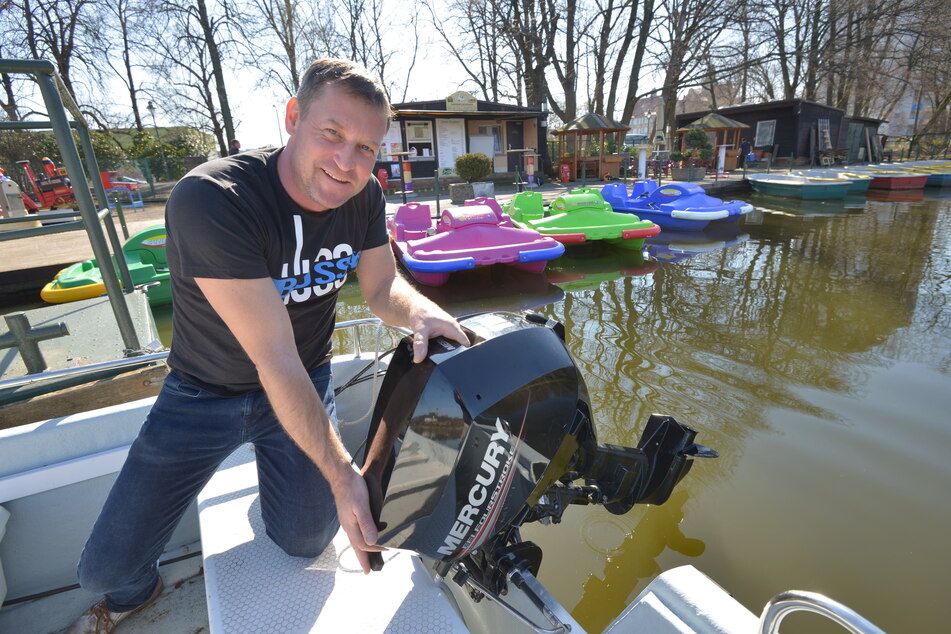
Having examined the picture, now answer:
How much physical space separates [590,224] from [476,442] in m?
7.10

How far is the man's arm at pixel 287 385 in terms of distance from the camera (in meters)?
1.16

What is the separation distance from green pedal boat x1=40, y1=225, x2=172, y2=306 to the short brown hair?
16.4 feet

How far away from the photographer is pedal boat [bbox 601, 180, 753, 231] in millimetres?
9227

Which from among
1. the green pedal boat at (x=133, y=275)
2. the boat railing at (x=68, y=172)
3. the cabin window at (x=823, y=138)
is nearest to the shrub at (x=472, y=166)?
the green pedal boat at (x=133, y=275)

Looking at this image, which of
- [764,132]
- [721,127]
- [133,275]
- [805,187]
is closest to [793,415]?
[133,275]

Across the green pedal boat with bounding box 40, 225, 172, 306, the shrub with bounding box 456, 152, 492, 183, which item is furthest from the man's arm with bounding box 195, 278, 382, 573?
the shrub with bounding box 456, 152, 492, 183

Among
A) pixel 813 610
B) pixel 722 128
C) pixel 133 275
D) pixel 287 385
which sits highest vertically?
pixel 722 128

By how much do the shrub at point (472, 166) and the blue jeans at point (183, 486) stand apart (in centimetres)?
1478

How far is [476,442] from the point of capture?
1.15m

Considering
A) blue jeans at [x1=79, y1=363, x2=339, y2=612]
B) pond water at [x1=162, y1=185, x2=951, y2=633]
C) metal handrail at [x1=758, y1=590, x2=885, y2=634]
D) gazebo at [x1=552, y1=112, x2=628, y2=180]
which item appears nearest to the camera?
metal handrail at [x1=758, y1=590, x2=885, y2=634]

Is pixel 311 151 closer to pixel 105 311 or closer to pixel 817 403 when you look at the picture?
pixel 105 311

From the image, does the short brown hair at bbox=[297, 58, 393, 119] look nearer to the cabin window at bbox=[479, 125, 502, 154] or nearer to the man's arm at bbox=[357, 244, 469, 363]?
the man's arm at bbox=[357, 244, 469, 363]

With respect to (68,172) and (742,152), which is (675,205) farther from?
(742,152)

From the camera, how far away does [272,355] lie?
1.17 metres
